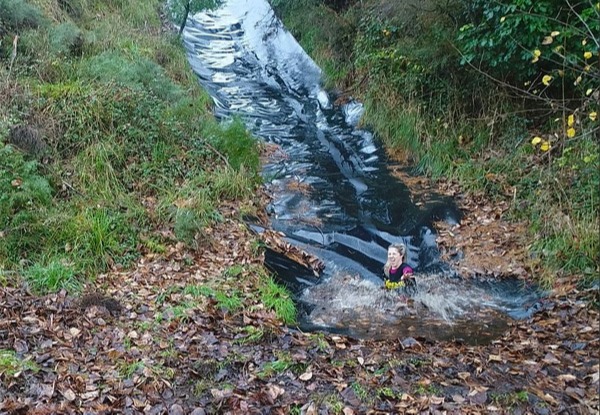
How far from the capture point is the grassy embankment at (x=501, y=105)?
5691 millimetres

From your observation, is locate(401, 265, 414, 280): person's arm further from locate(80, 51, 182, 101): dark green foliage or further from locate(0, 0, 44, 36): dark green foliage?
locate(0, 0, 44, 36): dark green foliage

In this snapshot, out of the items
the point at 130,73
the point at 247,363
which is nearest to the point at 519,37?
the point at 247,363

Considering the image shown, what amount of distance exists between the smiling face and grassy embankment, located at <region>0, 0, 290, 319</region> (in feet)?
4.41

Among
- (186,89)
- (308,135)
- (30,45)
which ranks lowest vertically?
(308,135)

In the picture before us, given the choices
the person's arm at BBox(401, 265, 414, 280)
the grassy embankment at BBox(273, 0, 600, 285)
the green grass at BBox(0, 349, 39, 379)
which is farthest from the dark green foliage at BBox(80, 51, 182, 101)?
the green grass at BBox(0, 349, 39, 379)

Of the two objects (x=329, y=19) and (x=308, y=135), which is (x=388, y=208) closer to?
(x=308, y=135)

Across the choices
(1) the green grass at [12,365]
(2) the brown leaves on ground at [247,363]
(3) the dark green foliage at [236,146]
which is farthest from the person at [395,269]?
(1) the green grass at [12,365]

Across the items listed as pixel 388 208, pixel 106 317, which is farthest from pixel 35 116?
pixel 388 208

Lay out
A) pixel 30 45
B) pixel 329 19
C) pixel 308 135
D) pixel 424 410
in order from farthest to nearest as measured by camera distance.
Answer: pixel 329 19, pixel 308 135, pixel 30 45, pixel 424 410

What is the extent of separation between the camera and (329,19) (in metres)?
13.0

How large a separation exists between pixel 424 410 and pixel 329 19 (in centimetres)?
1120

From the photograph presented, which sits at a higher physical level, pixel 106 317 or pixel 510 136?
pixel 510 136

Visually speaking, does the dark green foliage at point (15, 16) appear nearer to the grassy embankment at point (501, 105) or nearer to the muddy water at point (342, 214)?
the muddy water at point (342, 214)

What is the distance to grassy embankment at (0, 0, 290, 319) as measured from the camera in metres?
5.81
